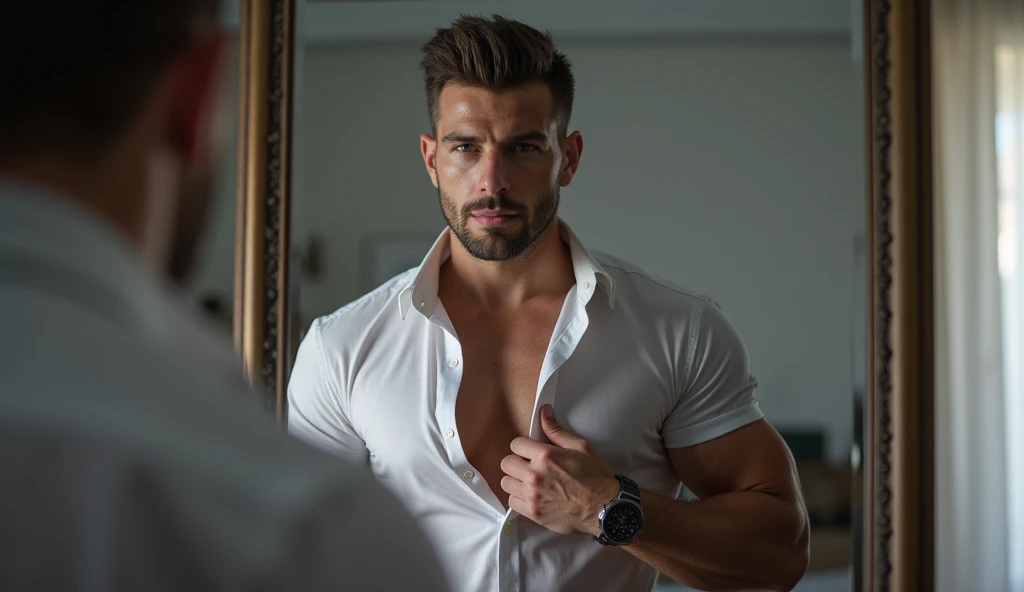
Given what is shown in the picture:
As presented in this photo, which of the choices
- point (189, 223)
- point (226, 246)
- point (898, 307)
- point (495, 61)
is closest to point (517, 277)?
point (495, 61)

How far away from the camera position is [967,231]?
1590 millimetres

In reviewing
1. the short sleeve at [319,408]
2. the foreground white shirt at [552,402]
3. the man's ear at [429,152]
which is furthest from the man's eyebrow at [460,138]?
the short sleeve at [319,408]

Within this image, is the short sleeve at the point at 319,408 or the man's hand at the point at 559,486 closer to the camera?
the man's hand at the point at 559,486

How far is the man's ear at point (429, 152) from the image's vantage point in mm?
1553

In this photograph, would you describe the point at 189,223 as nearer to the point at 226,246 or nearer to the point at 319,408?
the point at 319,408

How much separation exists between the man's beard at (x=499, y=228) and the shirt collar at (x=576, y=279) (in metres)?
0.08

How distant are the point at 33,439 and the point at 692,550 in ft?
3.69

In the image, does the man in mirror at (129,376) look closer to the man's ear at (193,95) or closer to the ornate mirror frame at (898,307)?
the man's ear at (193,95)

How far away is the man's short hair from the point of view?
34 cm

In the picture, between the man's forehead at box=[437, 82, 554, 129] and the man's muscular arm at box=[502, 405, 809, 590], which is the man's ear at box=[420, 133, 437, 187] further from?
the man's muscular arm at box=[502, 405, 809, 590]

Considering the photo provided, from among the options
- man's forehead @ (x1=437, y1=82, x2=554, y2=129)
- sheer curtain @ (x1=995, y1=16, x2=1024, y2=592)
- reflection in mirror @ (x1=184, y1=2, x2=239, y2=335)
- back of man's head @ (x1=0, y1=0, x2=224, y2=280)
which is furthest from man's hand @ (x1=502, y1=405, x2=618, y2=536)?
back of man's head @ (x1=0, y1=0, x2=224, y2=280)

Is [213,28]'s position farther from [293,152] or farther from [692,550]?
[293,152]

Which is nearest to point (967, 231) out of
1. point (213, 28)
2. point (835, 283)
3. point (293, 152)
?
point (835, 283)

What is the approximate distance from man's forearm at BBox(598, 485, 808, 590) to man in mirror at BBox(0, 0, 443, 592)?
3.23 feet
